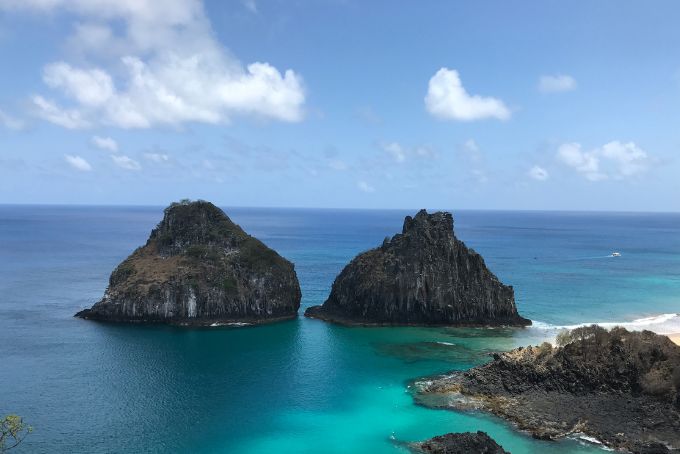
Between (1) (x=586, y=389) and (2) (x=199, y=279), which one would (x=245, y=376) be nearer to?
(2) (x=199, y=279)

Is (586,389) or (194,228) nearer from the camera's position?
(586,389)

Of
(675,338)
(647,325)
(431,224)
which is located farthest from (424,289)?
(675,338)

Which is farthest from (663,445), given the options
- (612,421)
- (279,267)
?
(279,267)

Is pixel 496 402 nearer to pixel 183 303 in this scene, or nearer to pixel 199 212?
pixel 183 303

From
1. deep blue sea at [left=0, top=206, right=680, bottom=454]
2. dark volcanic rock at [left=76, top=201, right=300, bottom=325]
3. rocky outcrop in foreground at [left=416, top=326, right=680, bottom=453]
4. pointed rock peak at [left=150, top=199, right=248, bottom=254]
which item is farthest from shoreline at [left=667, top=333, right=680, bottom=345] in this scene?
pointed rock peak at [left=150, top=199, right=248, bottom=254]

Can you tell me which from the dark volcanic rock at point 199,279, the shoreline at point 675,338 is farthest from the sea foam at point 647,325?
the dark volcanic rock at point 199,279

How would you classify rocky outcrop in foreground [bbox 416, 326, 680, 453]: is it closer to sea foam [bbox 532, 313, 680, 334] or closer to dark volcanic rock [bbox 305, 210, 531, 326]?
sea foam [bbox 532, 313, 680, 334]

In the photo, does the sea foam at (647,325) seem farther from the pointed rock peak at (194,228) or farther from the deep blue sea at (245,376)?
the pointed rock peak at (194,228)
